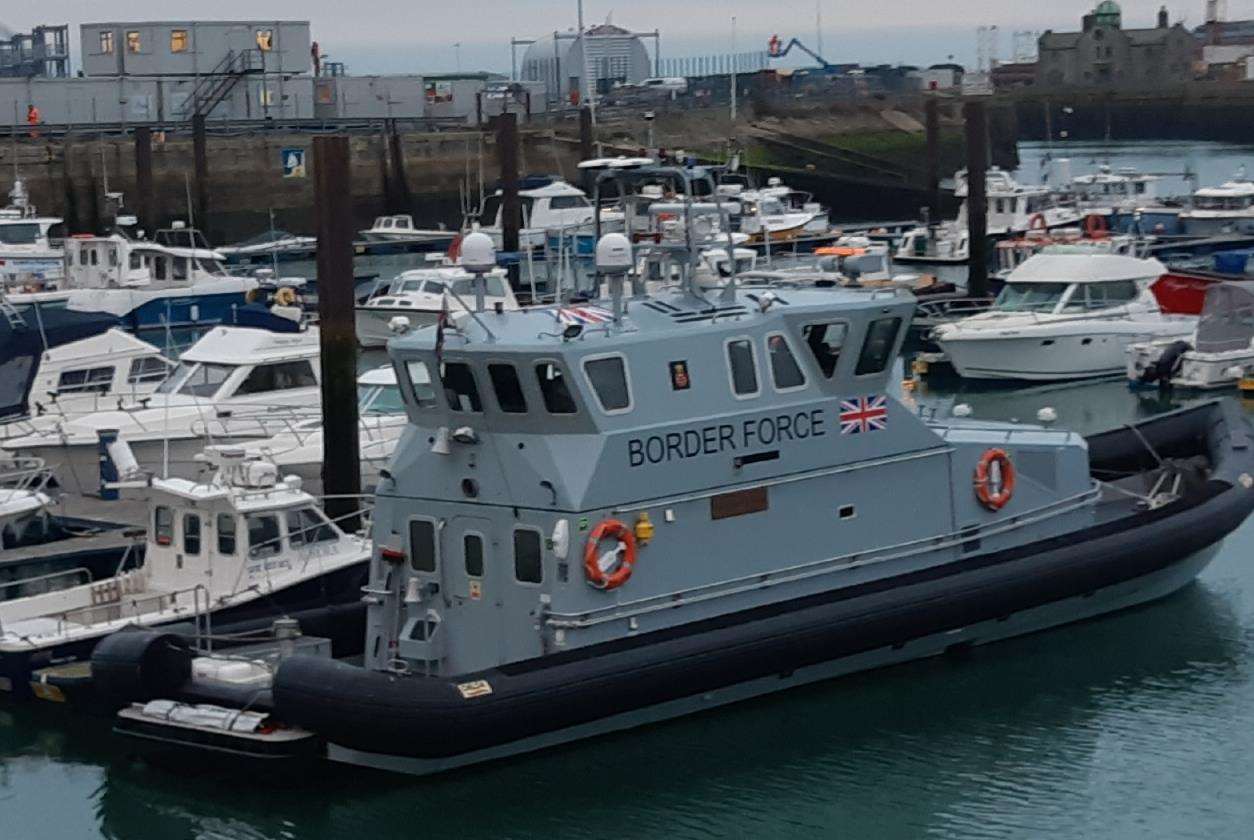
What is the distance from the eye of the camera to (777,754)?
14492 mm

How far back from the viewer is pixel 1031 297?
3075 centimetres

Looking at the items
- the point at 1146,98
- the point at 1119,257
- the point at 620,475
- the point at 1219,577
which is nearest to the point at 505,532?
the point at 620,475

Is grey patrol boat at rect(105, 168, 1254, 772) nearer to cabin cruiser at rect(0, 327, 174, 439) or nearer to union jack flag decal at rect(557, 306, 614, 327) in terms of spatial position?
union jack flag decal at rect(557, 306, 614, 327)

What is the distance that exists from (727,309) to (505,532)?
2.31 metres

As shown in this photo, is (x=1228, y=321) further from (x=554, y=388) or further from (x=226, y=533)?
(x=554, y=388)

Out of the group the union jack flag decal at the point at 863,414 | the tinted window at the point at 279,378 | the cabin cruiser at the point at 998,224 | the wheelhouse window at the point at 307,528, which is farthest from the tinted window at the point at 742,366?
the cabin cruiser at the point at 998,224

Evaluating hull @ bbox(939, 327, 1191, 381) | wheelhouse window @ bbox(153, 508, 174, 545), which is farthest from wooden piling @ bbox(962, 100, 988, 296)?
wheelhouse window @ bbox(153, 508, 174, 545)

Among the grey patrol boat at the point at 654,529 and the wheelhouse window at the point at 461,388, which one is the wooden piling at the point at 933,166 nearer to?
the grey patrol boat at the point at 654,529

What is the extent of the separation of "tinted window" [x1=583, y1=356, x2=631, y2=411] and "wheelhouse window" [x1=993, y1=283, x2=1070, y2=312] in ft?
56.3

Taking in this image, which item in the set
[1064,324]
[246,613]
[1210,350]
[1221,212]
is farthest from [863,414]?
[1221,212]

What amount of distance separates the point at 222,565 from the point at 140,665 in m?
2.39

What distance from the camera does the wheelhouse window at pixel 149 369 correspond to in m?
24.7

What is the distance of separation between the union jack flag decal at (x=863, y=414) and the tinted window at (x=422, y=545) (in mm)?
3015

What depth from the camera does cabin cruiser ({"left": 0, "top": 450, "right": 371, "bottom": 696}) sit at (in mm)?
15664
